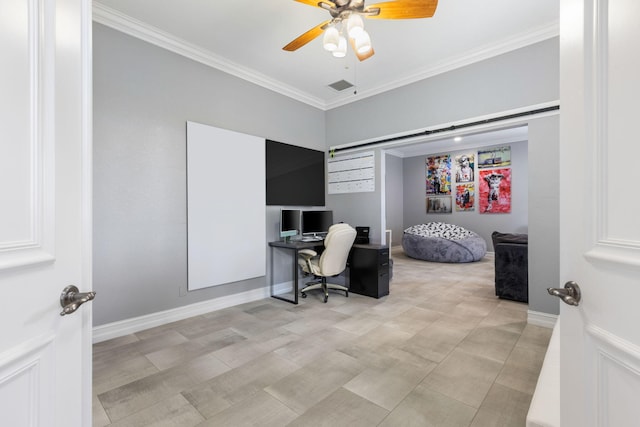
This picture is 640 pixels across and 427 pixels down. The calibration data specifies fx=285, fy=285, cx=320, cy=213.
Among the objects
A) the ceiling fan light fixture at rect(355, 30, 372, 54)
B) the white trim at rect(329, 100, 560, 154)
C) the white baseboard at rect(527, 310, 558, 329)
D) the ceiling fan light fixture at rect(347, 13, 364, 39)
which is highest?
the ceiling fan light fixture at rect(347, 13, 364, 39)

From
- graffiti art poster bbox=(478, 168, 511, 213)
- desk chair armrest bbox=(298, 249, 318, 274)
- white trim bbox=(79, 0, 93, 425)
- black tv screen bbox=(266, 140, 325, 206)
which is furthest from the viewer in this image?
graffiti art poster bbox=(478, 168, 511, 213)

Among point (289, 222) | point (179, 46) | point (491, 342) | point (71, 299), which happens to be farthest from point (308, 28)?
point (491, 342)

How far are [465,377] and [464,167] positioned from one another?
691 centimetres

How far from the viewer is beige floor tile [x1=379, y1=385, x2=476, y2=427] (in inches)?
63.8

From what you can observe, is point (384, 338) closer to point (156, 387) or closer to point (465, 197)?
point (156, 387)

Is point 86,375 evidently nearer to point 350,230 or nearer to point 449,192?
point 350,230

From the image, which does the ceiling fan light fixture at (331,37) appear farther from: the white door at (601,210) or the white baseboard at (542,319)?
the white baseboard at (542,319)

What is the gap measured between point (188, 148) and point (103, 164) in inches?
32.5

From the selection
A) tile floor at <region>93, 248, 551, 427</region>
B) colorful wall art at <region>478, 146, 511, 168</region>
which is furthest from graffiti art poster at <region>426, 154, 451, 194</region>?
tile floor at <region>93, 248, 551, 427</region>

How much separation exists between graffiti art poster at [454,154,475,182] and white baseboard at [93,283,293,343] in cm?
623

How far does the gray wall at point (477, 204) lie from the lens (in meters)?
7.02

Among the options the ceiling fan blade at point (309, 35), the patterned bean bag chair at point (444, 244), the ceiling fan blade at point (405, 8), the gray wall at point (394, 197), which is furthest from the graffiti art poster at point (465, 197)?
the ceiling fan blade at point (309, 35)

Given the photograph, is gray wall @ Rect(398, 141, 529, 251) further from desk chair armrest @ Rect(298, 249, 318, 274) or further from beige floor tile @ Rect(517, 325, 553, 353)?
desk chair armrest @ Rect(298, 249, 318, 274)

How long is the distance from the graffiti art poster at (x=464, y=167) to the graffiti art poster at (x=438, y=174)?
0.78 feet
